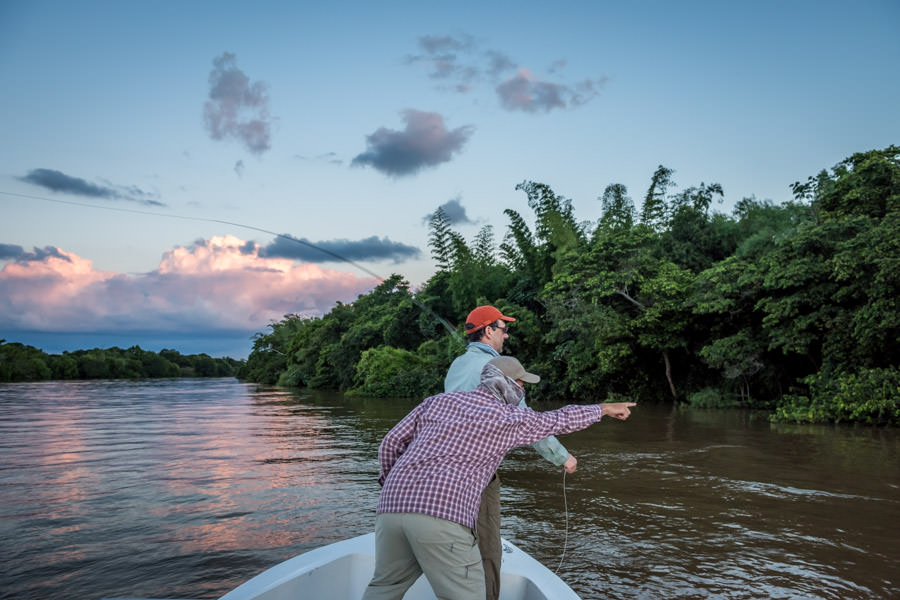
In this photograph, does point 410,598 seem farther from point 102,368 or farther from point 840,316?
point 102,368

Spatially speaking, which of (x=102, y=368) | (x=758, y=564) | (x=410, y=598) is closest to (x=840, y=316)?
(x=758, y=564)

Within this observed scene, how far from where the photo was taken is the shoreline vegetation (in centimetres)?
1388

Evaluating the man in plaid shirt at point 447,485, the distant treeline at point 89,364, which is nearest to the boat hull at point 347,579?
the man in plaid shirt at point 447,485

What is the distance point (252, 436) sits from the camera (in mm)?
13812

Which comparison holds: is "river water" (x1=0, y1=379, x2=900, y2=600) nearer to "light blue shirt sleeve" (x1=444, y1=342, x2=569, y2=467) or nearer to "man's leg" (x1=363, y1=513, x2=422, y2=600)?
"light blue shirt sleeve" (x1=444, y1=342, x2=569, y2=467)

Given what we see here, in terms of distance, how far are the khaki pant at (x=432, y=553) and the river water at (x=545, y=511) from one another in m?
2.67

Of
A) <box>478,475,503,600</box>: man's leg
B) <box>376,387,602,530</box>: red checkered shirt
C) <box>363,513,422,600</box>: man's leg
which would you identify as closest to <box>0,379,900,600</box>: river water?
<box>478,475,503,600</box>: man's leg

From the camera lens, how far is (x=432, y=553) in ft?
6.55

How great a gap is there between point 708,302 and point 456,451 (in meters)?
17.0

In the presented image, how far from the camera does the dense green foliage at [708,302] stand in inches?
544

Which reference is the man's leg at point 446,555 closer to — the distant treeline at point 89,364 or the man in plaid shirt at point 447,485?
the man in plaid shirt at point 447,485

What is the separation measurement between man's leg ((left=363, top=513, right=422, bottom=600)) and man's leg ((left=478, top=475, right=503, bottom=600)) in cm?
55

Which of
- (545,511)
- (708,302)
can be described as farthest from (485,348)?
(708,302)

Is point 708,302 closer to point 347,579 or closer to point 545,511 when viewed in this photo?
point 545,511
